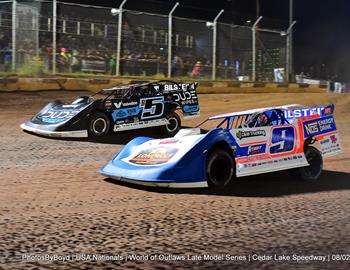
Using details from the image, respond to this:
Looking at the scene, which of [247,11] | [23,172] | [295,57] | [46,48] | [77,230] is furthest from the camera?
[295,57]

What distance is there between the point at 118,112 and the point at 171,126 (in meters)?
1.50

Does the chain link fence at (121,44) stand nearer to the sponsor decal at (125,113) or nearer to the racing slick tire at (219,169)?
the sponsor decal at (125,113)

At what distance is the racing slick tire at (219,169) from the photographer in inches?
247

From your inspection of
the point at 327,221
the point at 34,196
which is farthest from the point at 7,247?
the point at 327,221

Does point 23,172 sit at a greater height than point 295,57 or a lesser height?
lesser

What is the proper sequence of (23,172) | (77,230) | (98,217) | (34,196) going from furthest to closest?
(23,172) → (34,196) → (98,217) → (77,230)

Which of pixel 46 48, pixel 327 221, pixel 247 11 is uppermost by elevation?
pixel 247 11

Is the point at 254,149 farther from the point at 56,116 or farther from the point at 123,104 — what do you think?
the point at 56,116

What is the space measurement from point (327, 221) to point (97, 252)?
2401 mm

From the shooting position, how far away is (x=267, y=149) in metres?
6.89

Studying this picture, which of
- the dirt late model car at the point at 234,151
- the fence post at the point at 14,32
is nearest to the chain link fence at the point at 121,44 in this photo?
the fence post at the point at 14,32

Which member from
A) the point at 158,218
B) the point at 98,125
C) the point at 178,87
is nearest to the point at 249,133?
the point at 158,218

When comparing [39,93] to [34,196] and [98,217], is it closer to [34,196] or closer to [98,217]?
[34,196]

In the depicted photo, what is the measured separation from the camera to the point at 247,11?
37.8 metres
